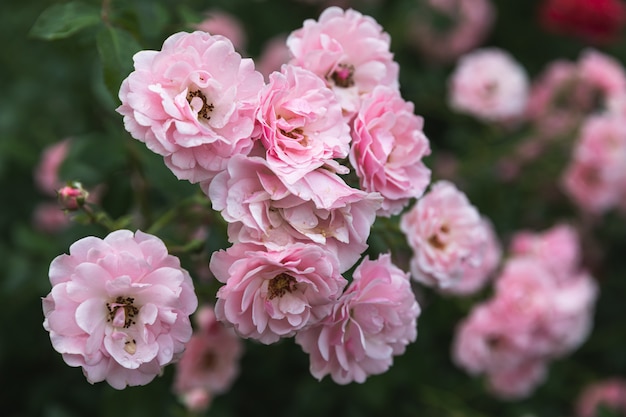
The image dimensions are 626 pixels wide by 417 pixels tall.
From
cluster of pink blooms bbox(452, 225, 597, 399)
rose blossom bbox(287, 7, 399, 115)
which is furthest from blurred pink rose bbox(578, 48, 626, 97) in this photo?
rose blossom bbox(287, 7, 399, 115)

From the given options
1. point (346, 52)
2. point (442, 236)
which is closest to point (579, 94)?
point (442, 236)

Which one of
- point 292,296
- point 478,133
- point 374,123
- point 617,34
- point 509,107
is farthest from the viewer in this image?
point 617,34

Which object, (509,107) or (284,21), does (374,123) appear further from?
(284,21)

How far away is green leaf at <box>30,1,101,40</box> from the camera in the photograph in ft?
4.05

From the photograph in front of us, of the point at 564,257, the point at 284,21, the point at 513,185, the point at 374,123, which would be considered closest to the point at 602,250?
the point at 513,185

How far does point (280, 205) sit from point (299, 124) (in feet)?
0.39

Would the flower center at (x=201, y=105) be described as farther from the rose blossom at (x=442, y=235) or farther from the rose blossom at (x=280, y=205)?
the rose blossom at (x=442, y=235)

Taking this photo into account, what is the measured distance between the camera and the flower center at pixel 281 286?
100cm

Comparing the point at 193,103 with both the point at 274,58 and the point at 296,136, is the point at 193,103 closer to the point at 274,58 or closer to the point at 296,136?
the point at 296,136

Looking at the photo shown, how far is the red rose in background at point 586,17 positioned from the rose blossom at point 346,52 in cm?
170

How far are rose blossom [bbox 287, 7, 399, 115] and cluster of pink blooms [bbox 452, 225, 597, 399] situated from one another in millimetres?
799

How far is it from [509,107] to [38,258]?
1418 millimetres

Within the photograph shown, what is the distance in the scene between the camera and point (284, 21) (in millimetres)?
2842

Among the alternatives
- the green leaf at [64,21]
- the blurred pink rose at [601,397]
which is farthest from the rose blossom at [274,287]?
the blurred pink rose at [601,397]
